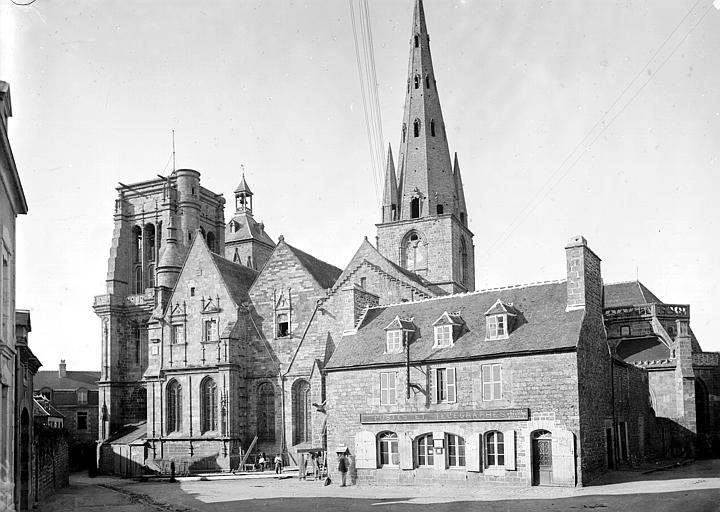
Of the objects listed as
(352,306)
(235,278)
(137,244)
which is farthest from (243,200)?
(352,306)

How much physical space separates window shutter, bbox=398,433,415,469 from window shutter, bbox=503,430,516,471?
4115mm

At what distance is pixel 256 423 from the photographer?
150ft

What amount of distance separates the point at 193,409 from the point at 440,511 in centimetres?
2647

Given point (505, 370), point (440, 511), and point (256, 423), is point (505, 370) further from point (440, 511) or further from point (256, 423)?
point (256, 423)

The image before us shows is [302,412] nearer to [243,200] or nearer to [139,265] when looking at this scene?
[139,265]

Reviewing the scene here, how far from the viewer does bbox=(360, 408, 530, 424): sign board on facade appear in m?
28.9

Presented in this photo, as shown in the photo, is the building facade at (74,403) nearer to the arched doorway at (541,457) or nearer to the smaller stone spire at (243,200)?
the smaller stone spire at (243,200)

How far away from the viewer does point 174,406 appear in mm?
48031

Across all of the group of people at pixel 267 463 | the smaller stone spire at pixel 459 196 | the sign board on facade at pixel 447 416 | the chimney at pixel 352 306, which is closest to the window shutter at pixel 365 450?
the sign board on facade at pixel 447 416

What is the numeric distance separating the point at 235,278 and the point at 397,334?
19.0 metres

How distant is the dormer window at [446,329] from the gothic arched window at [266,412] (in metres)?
16.6

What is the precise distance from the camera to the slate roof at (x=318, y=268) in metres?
48.0

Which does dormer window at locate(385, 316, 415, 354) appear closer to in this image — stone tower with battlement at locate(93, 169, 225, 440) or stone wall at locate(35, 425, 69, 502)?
stone wall at locate(35, 425, 69, 502)

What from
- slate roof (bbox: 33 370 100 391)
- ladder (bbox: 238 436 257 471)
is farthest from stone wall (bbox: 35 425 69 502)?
slate roof (bbox: 33 370 100 391)
